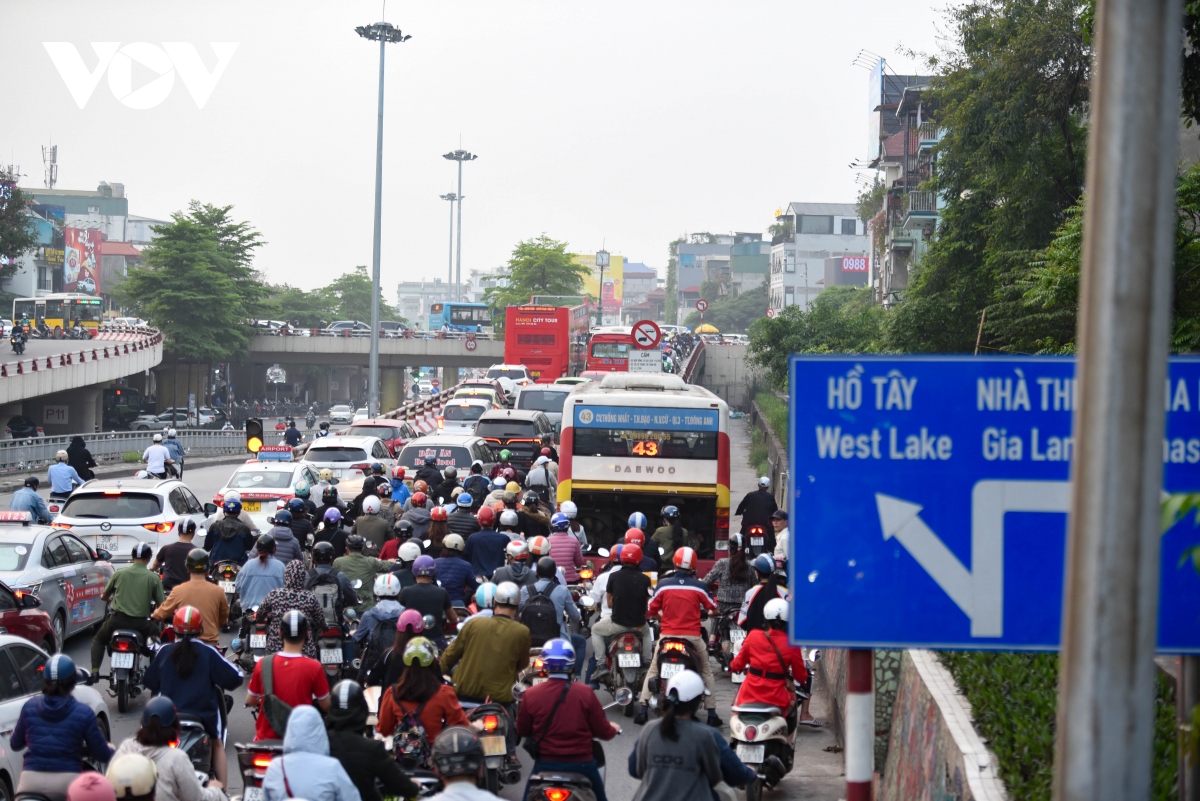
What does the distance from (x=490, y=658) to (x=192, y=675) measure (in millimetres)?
1930

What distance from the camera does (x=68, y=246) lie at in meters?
114

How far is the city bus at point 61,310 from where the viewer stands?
250 feet

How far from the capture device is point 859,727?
476cm

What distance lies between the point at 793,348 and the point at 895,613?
40.6 m

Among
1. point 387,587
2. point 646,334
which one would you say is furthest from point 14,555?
point 646,334

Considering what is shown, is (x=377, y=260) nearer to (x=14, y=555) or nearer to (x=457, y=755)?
(x=14, y=555)

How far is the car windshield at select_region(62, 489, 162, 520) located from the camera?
16.9 m

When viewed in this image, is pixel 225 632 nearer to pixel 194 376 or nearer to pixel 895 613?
pixel 895 613

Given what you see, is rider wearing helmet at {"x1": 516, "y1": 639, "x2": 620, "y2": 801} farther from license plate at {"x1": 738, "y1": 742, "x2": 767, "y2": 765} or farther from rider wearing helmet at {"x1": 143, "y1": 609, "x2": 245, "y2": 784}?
rider wearing helmet at {"x1": 143, "y1": 609, "x2": 245, "y2": 784}

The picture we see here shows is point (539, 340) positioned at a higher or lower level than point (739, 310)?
lower

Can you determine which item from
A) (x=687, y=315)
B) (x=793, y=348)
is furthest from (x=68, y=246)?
(x=687, y=315)

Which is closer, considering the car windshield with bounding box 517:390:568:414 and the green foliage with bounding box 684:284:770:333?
the car windshield with bounding box 517:390:568:414

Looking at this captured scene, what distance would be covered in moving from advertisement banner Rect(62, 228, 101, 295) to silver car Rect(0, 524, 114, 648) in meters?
104

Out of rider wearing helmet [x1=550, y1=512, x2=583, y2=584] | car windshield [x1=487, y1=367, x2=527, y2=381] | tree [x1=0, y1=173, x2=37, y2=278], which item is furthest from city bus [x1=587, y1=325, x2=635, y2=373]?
rider wearing helmet [x1=550, y1=512, x2=583, y2=584]
